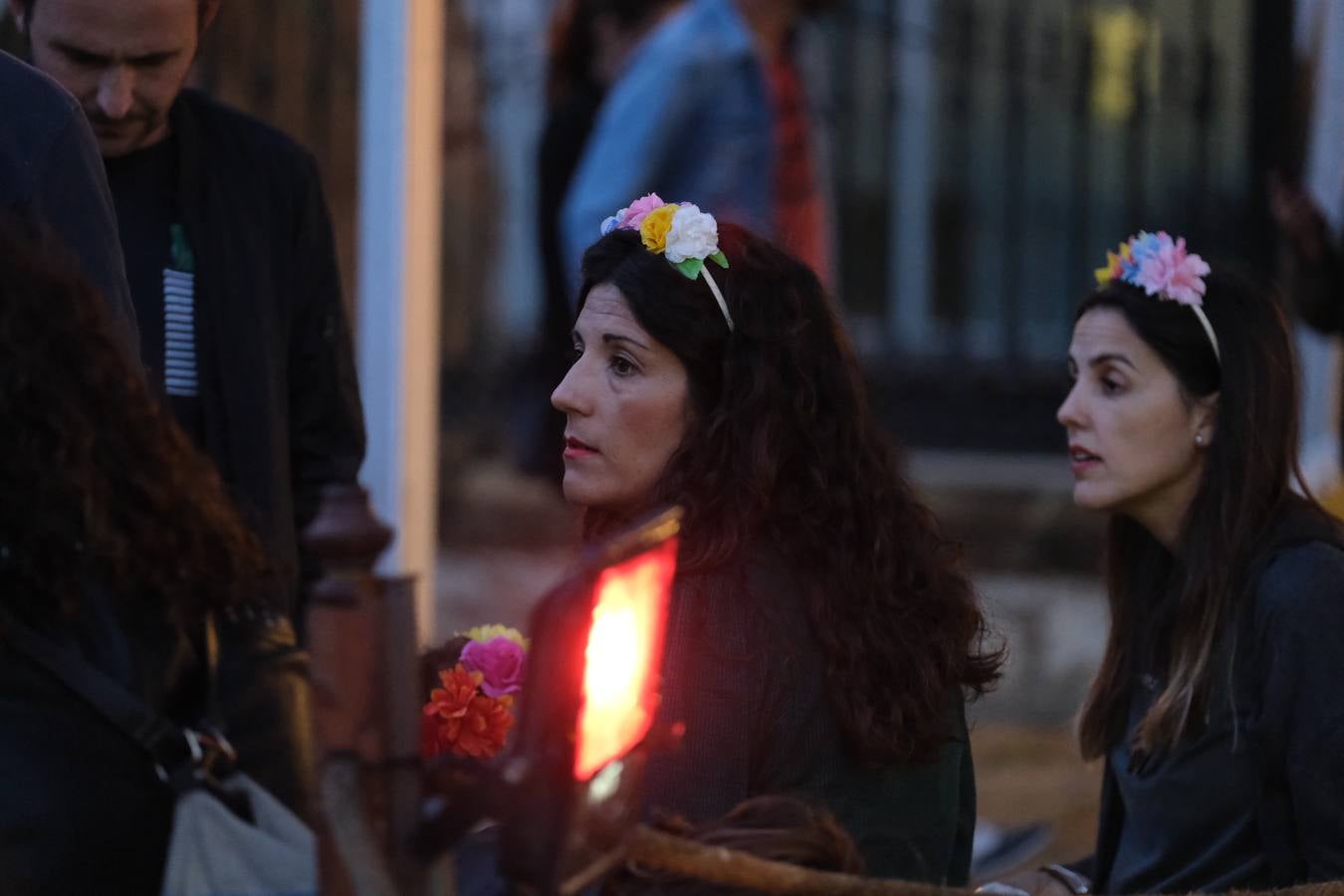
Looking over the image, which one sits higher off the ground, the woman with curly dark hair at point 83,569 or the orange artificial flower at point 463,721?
the woman with curly dark hair at point 83,569

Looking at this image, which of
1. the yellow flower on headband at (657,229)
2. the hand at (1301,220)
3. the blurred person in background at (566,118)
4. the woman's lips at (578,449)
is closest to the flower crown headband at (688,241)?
the yellow flower on headband at (657,229)

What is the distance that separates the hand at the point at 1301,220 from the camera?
5344 millimetres

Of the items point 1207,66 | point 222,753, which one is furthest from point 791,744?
point 1207,66

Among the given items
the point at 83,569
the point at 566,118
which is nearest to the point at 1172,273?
the point at 83,569

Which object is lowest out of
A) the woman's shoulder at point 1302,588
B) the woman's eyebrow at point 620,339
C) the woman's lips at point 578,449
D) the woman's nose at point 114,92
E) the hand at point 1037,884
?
the hand at point 1037,884

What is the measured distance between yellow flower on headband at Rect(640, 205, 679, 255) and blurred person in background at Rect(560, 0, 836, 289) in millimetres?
2159

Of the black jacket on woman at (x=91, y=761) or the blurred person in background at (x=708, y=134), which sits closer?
the black jacket on woman at (x=91, y=761)

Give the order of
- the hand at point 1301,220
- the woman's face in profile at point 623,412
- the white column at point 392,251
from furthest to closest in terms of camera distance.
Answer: the hand at point 1301,220 → the white column at point 392,251 → the woman's face in profile at point 623,412

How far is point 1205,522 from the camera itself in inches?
110

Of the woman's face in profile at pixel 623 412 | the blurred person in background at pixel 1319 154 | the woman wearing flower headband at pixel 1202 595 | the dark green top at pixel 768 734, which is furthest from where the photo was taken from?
the blurred person in background at pixel 1319 154

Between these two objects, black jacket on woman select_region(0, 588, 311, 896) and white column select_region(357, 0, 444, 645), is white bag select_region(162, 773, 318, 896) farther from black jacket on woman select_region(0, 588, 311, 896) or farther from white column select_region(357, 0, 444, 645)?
white column select_region(357, 0, 444, 645)

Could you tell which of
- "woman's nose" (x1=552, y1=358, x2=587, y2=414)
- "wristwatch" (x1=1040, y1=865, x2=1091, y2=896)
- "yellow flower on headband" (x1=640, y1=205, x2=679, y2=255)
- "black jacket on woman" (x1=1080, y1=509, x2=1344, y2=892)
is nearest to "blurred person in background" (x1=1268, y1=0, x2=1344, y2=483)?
"black jacket on woman" (x1=1080, y1=509, x2=1344, y2=892)

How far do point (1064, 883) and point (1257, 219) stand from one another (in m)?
4.94

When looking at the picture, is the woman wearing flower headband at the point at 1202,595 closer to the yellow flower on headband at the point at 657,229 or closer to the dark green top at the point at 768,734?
the dark green top at the point at 768,734
